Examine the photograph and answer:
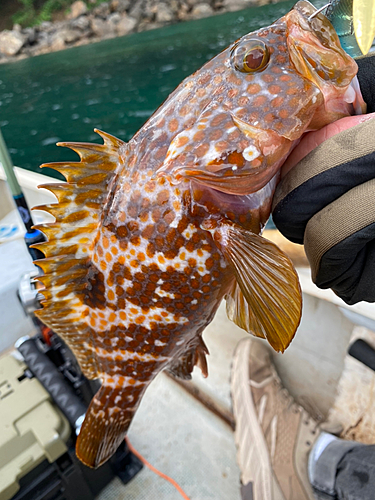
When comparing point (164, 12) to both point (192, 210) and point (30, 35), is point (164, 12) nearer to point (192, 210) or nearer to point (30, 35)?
point (30, 35)

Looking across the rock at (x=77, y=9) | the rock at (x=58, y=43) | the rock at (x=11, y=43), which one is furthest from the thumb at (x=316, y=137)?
the rock at (x=77, y=9)

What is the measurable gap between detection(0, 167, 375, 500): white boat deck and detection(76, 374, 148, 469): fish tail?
0.89 meters

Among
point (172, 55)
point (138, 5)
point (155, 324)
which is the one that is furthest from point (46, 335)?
point (138, 5)

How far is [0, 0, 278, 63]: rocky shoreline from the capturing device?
3319 centimetres

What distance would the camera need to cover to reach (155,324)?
4.77 ft

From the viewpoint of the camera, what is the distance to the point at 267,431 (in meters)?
2.25

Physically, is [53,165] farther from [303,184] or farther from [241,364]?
[241,364]

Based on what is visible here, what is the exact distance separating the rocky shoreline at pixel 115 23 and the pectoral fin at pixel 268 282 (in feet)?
125

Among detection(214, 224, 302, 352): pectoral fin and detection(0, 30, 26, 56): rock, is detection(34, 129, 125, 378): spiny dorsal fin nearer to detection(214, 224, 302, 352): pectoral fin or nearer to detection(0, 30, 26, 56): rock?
detection(214, 224, 302, 352): pectoral fin

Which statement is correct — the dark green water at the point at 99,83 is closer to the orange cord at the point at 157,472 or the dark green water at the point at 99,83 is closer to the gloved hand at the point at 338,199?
the orange cord at the point at 157,472

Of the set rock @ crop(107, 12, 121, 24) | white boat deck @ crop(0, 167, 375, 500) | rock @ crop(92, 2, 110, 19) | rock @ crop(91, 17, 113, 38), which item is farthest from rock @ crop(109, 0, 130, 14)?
white boat deck @ crop(0, 167, 375, 500)

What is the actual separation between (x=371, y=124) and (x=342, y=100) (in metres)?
0.15

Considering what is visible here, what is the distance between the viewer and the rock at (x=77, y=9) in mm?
35875

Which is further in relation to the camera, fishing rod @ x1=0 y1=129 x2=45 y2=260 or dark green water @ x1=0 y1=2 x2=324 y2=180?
dark green water @ x1=0 y1=2 x2=324 y2=180
